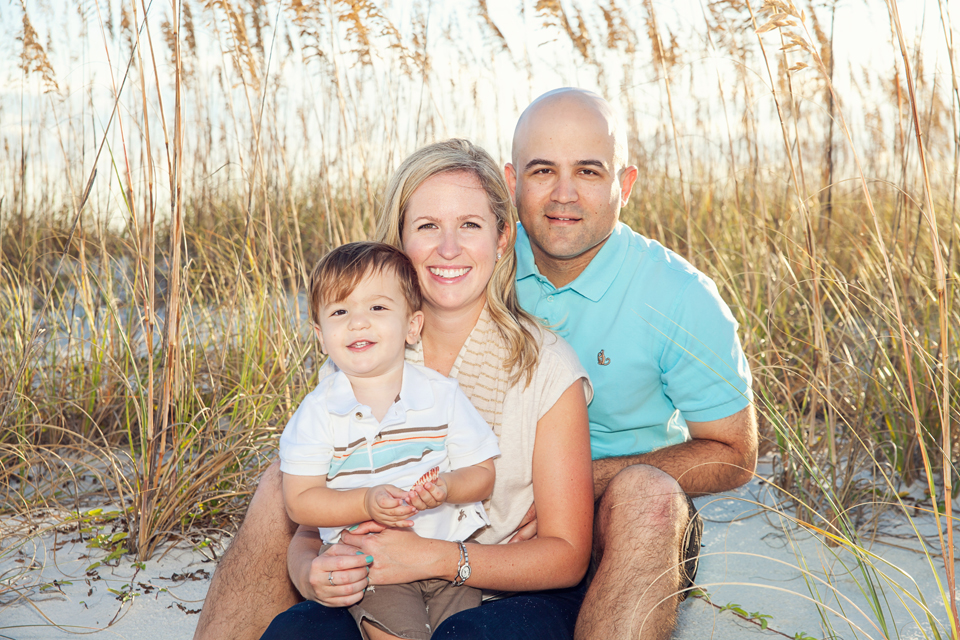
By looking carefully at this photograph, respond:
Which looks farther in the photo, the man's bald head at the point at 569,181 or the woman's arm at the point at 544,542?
the man's bald head at the point at 569,181

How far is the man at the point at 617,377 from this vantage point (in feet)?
5.98

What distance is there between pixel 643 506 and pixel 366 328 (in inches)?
31.6

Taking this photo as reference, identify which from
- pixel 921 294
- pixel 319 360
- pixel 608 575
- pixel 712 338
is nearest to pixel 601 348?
pixel 712 338

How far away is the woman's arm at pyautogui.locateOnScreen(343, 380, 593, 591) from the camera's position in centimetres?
168

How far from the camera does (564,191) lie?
250 cm

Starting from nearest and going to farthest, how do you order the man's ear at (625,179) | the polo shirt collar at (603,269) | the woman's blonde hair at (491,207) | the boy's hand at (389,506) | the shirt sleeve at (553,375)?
the boy's hand at (389,506), the shirt sleeve at (553,375), the woman's blonde hair at (491,207), the polo shirt collar at (603,269), the man's ear at (625,179)

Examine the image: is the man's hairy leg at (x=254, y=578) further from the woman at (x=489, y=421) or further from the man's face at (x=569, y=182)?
the man's face at (x=569, y=182)

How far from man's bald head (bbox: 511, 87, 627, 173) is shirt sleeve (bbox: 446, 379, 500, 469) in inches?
46.2

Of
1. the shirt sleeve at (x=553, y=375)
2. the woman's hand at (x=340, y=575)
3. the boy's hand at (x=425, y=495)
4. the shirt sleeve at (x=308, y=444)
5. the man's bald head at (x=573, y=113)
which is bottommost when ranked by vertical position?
the woman's hand at (x=340, y=575)

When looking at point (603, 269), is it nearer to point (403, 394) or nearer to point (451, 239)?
point (451, 239)

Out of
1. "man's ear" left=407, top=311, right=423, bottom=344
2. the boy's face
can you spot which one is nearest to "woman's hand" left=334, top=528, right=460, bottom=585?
the boy's face

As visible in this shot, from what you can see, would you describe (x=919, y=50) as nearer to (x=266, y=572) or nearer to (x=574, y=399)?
(x=574, y=399)

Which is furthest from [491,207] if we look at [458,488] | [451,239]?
[458,488]

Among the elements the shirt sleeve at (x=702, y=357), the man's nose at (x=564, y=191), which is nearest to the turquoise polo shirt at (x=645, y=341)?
the shirt sleeve at (x=702, y=357)
